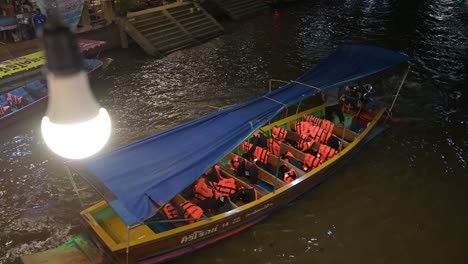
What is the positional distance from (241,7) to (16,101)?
1790cm

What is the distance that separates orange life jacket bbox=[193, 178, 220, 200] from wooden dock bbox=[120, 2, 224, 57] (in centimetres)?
1218

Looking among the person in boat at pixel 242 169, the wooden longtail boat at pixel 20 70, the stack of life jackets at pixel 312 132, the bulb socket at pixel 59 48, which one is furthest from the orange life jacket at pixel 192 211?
the wooden longtail boat at pixel 20 70

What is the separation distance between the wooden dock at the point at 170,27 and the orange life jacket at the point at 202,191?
12.2 m

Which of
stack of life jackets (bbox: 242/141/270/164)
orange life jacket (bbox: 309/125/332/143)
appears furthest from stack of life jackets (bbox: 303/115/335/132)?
stack of life jackets (bbox: 242/141/270/164)

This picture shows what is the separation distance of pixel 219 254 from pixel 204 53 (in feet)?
44.5

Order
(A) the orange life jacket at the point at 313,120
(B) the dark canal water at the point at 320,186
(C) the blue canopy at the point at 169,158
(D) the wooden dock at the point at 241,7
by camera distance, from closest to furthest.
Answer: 1. (C) the blue canopy at the point at 169,158
2. (B) the dark canal water at the point at 320,186
3. (A) the orange life jacket at the point at 313,120
4. (D) the wooden dock at the point at 241,7

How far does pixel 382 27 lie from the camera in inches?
960

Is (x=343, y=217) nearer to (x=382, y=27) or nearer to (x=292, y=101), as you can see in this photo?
(x=292, y=101)

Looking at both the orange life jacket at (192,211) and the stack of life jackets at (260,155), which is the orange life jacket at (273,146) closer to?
the stack of life jackets at (260,155)

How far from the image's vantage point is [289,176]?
888 centimetres

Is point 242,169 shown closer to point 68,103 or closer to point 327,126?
point 327,126

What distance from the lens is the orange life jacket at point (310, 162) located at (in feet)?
30.5

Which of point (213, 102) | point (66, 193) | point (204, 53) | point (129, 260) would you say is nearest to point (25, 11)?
point (204, 53)

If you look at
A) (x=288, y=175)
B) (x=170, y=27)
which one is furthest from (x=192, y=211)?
(x=170, y=27)
